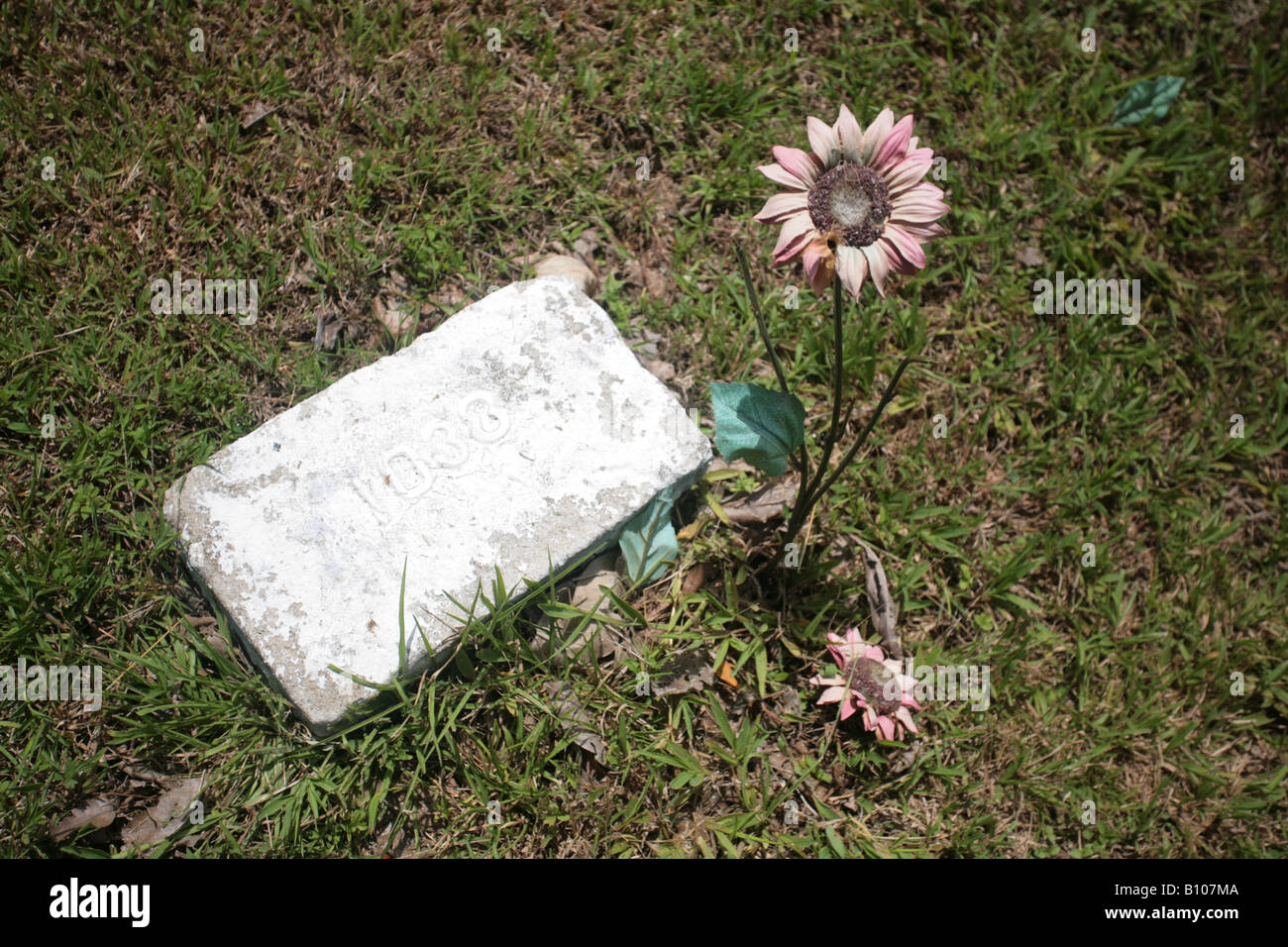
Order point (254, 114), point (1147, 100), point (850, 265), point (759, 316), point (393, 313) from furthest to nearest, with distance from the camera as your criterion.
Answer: point (1147, 100) < point (254, 114) < point (393, 313) < point (759, 316) < point (850, 265)

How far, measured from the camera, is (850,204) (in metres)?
1.79

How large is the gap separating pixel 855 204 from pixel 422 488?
1.23 m

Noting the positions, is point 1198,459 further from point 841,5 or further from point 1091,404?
point 841,5

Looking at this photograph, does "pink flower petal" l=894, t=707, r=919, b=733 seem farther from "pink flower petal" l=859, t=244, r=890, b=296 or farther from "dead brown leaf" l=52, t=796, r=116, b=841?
"dead brown leaf" l=52, t=796, r=116, b=841

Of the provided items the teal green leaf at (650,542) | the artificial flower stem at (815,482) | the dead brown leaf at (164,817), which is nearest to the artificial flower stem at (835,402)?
the artificial flower stem at (815,482)

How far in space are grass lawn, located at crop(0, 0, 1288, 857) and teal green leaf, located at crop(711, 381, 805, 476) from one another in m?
0.43

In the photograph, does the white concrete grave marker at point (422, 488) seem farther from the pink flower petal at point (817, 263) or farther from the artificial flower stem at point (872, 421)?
the pink flower petal at point (817, 263)

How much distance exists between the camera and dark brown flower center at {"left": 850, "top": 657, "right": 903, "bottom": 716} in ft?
7.63

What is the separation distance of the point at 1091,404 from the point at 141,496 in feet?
9.22

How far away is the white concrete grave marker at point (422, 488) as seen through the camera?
84.7 inches

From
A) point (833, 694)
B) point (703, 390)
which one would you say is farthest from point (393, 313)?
point (833, 694)

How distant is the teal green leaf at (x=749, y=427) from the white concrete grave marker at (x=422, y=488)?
0.23 meters

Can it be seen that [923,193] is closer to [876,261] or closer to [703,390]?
[876,261]

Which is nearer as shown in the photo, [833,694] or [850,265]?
[850,265]
